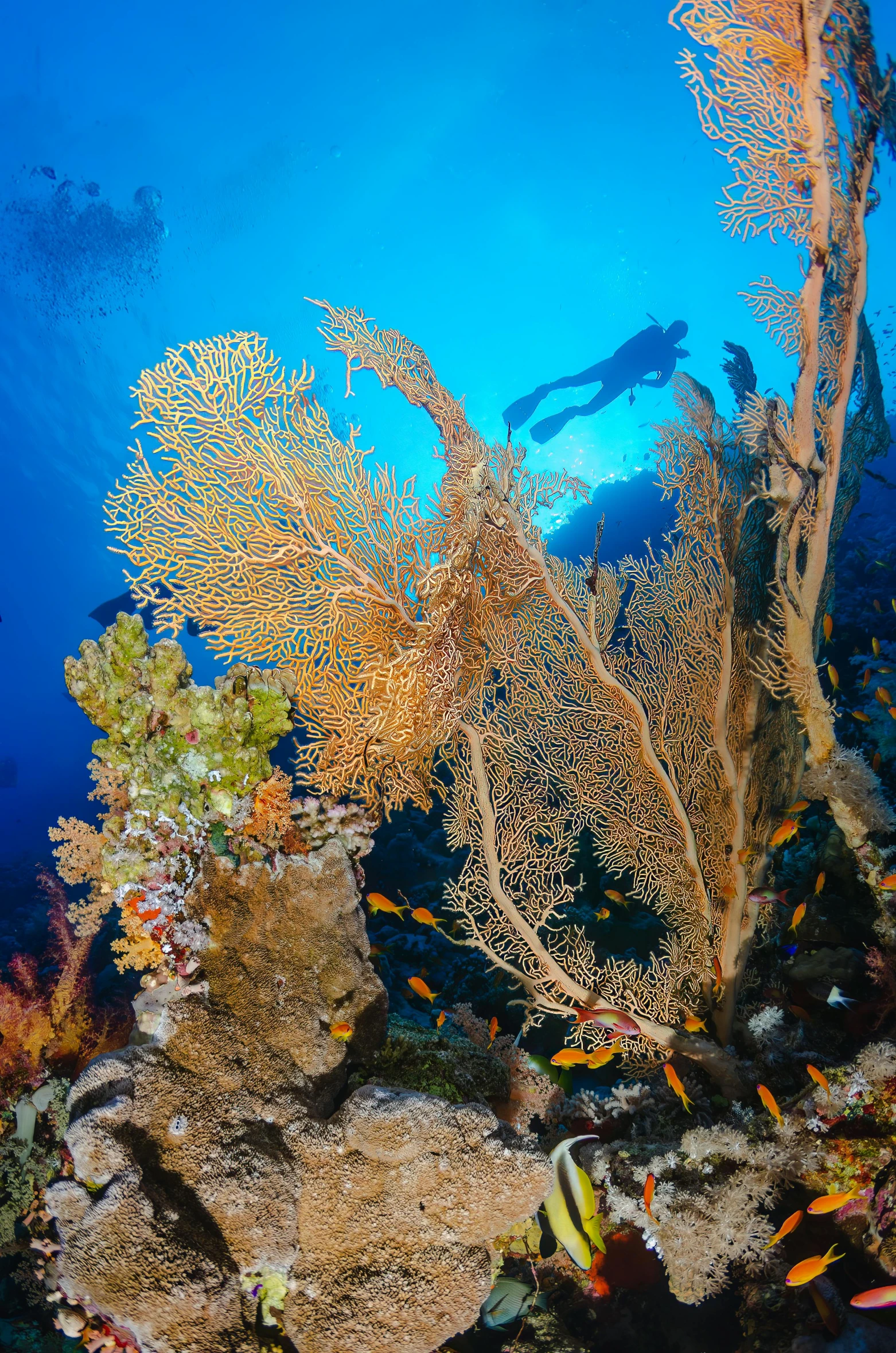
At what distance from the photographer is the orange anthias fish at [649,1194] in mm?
2977

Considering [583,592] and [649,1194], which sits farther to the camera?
[583,592]

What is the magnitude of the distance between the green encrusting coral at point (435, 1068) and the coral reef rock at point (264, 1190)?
36 centimetres

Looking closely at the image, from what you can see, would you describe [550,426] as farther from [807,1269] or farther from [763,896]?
[807,1269]

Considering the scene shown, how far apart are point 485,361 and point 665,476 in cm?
3766

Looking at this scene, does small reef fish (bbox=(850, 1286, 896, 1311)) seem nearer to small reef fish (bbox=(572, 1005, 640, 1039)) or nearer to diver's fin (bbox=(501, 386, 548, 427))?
small reef fish (bbox=(572, 1005, 640, 1039))

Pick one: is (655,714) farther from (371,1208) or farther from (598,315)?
(598,315)

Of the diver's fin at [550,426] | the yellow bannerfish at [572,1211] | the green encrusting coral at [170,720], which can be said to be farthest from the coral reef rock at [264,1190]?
the diver's fin at [550,426]

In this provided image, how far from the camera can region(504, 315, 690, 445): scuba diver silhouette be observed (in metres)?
21.5

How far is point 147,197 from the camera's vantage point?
3562cm

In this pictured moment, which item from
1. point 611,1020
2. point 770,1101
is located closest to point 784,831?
point 770,1101

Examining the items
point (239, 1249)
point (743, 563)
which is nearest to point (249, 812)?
point (239, 1249)

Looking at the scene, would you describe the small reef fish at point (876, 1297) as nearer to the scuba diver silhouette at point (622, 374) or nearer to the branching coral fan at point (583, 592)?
the branching coral fan at point (583, 592)

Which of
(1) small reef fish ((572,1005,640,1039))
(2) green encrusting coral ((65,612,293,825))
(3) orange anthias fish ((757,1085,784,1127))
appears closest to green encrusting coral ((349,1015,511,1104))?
(1) small reef fish ((572,1005,640,1039))

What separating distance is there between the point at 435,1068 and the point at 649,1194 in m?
1.41
